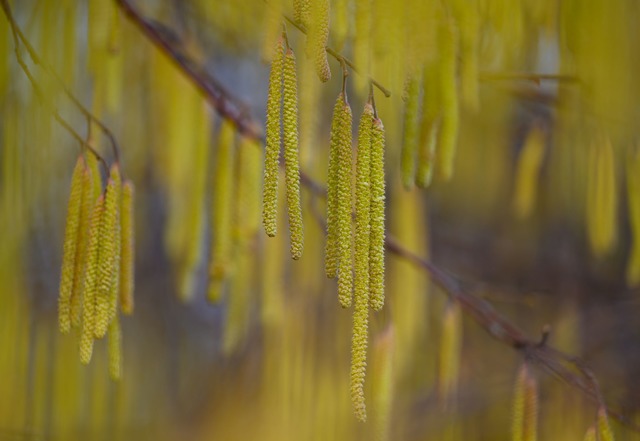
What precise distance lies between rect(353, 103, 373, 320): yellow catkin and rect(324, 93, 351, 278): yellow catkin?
0.05 ft

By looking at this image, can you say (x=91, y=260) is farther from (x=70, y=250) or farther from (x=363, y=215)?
(x=363, y=215)

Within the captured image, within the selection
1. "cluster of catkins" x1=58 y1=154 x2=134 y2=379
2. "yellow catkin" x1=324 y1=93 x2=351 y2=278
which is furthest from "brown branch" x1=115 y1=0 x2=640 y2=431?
"yellow catkin" x1=324 y1=93 x2=351 y2=278

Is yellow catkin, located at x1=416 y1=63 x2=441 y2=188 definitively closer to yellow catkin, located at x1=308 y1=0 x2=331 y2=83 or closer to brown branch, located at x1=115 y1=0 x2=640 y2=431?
yellow catkin, located at x1=308 y1=0 x2=331 y2=83

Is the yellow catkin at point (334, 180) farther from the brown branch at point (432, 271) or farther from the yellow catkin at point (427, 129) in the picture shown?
→ the brown branch at point (432, 271)

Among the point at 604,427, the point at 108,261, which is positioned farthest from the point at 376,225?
the point at 604,427

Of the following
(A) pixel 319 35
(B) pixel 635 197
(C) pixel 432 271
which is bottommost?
(C) pixel 432 271

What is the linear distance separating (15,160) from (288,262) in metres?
0.71

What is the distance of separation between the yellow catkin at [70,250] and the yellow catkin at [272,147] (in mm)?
230

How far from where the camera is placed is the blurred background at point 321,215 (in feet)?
3.19

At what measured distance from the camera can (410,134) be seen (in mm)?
773

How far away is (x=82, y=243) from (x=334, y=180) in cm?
26

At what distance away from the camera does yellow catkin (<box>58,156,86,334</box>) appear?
75 cm

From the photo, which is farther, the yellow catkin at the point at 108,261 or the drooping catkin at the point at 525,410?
the drooping catkin at the point at 525,410

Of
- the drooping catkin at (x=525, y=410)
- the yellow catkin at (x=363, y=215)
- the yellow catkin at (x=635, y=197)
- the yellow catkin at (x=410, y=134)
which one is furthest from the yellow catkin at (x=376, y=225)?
the yellow catkin at (x=635, y=197)
